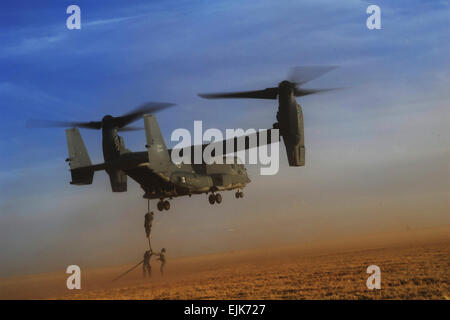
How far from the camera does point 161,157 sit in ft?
113

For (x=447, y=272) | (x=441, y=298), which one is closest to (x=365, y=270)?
(x=447, y=272)

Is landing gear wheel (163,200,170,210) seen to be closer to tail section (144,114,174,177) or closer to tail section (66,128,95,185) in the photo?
→ tail section (144,114,174,177)

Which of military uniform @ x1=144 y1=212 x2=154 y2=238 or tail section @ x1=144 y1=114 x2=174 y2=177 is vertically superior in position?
tail section @ x1=144 y1=114 x2=174 y2=177

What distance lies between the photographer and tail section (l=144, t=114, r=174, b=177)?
33594mm

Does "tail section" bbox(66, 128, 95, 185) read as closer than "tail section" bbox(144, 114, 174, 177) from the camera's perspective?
No

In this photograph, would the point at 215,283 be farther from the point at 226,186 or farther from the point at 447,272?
the point at 447,272

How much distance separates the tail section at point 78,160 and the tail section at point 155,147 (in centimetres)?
454

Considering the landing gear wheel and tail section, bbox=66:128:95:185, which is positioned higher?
tail section, bbox=66:128:95:185

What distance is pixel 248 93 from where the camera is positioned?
33.9m

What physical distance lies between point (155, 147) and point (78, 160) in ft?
22.1

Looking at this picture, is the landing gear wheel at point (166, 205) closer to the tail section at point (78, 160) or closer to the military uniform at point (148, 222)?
the military uniform at point (148, 222)

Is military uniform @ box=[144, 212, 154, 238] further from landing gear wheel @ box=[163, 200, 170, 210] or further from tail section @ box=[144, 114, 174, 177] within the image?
tail section @ box=[144, 114, 174, 177]

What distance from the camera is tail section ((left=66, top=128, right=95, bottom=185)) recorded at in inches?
1404
